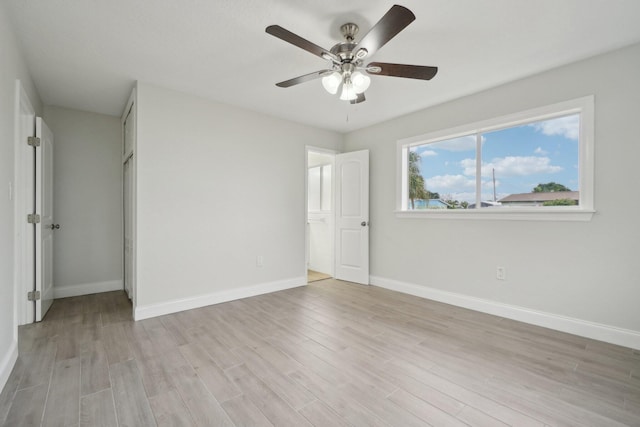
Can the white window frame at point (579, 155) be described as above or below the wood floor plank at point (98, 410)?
above

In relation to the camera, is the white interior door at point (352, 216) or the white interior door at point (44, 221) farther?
the white interior door at point (352, 216)

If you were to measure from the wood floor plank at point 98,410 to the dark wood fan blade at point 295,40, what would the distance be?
2.31m

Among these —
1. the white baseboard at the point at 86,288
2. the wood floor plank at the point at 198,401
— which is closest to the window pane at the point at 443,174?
the wood floor plank at the point at 198,401

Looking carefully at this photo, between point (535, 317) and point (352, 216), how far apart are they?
260 centimetres

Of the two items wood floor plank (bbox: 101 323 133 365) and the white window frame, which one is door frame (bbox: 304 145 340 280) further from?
wood floor plank (bbox: 101 323 133 365)

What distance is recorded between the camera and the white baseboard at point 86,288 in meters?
3.77

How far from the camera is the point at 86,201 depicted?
396 cm

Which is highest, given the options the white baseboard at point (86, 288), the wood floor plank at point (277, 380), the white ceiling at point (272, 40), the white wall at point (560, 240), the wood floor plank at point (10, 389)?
the white ceiling at point (272, 40)

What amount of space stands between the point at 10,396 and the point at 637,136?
480 cm

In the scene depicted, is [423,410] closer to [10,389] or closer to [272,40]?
[10,389]

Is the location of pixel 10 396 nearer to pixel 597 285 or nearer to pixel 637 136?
pixel 597 285

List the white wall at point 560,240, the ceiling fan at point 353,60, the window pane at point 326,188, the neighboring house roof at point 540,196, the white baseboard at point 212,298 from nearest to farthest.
→ the ceiling fan at point 353,60, the white wall at point 560,240, the neighboring house roof at point 540,196, the white baseboard at point 212,298, the window pane at point 326,188

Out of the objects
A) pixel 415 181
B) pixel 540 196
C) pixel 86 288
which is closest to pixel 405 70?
pixel 540 196

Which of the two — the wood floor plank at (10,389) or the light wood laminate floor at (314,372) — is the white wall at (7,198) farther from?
the light wood laminate floor at (314,372)
